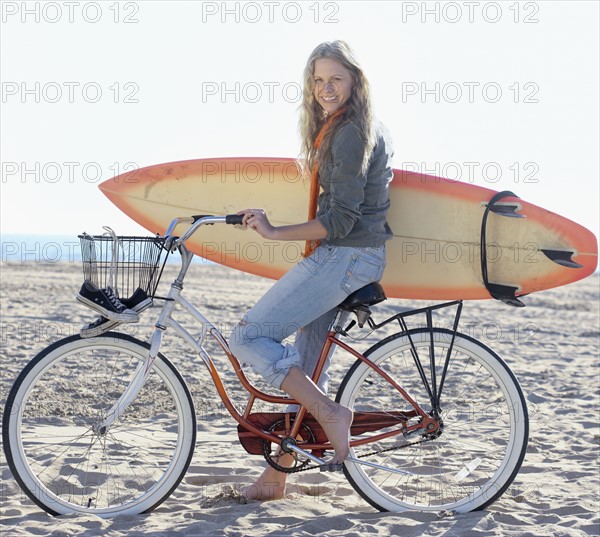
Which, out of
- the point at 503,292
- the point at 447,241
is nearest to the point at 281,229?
the point at 447,241

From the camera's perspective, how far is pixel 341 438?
3.29 metres

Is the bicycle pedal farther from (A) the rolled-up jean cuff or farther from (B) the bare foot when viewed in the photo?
(A) the rolled-up jean cuff

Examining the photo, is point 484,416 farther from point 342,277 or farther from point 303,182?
point 342,277

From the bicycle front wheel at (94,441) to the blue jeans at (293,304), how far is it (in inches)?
14.6

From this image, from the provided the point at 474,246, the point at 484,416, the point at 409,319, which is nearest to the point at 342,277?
the point at 474,246

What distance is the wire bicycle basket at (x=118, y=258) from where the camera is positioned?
10.3 feet

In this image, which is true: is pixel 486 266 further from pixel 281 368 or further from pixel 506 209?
pixel 281 368

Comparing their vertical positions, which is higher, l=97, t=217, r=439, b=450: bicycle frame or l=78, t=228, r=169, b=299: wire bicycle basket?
l=78, t=228, r=169, b=299: wire bicycle basket

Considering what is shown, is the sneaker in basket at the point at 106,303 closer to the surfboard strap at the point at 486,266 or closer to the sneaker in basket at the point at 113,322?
the sneaker in basket at the point at 113,322

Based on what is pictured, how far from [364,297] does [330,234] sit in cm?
30

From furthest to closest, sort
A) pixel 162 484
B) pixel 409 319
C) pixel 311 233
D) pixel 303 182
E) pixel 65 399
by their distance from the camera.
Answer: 1. pixel 409 319
2. pixel 65 399
3. pixel 303 182
4. pixel 162 484
5. pixel 311 233

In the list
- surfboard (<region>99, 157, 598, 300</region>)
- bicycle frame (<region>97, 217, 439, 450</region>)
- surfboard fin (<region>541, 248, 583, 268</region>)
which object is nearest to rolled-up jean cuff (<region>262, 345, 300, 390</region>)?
bicycle frame (<region>97, 217, 439, 450</region>)

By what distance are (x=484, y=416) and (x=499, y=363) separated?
2173mm

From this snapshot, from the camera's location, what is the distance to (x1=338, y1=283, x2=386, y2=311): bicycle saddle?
3.27 meters
